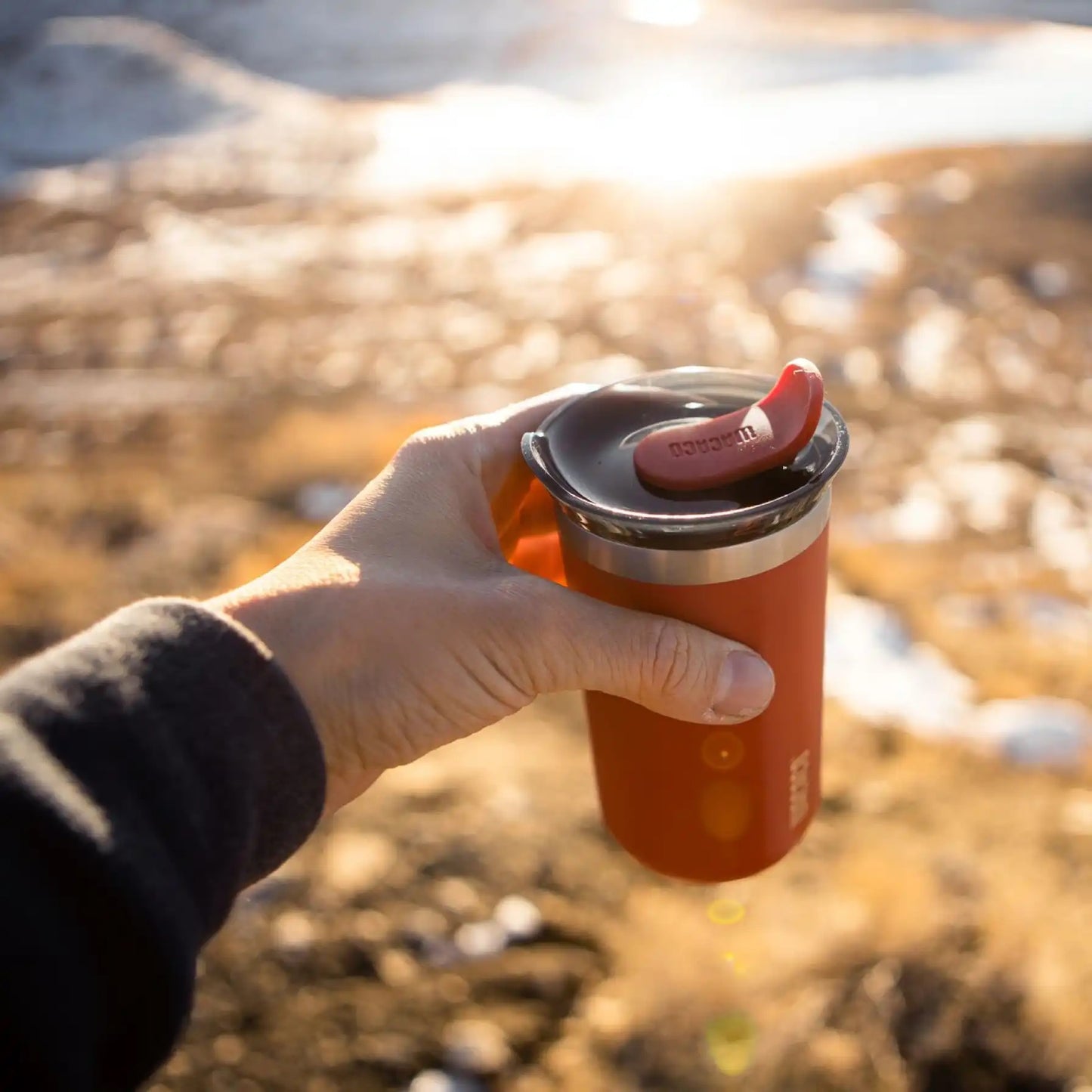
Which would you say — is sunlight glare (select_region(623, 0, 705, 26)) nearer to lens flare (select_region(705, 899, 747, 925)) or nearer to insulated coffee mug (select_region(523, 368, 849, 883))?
lens flare (select_region(705, 899, 747, 925))

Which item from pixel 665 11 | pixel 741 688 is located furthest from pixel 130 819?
pixel 665 11

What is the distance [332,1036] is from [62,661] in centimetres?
138

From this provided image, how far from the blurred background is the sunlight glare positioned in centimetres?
8

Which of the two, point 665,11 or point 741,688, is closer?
point 741,688

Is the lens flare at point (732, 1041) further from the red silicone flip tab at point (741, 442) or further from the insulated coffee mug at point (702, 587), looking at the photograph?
the red silicone flip tab at point (741, 442)

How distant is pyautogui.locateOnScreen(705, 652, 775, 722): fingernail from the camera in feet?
4.73

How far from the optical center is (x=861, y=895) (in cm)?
252

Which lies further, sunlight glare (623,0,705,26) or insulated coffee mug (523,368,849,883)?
sunlight glare (623,0,705,26)

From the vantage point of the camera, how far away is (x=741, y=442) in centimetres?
139

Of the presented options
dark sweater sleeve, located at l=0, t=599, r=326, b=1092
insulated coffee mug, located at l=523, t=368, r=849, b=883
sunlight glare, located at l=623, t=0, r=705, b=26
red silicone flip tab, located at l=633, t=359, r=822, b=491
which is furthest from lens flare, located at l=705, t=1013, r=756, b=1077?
sunlight glare, located at l=623, t=0, r=705, b=26

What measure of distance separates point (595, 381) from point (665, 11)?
7.38 metres

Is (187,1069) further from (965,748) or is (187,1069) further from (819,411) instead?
(965,748)

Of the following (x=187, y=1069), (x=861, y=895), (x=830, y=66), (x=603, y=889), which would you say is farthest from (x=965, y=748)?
(x=830, y=66)

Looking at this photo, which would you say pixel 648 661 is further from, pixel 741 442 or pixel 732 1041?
pixel 732 1041
